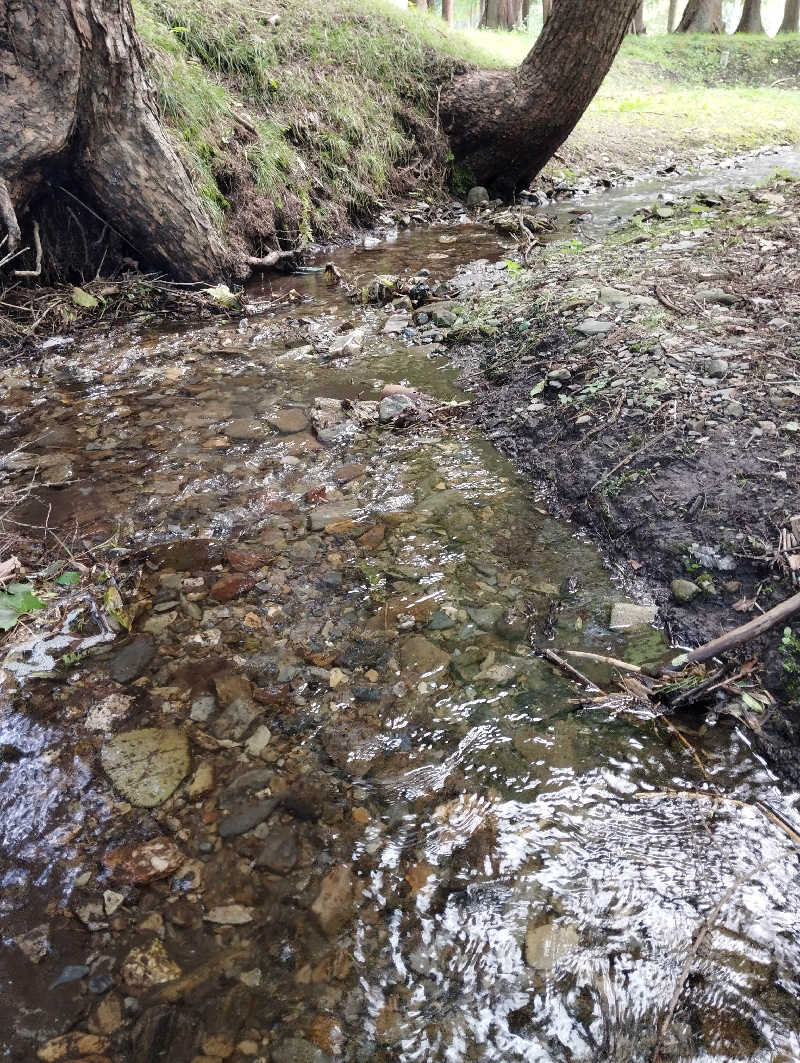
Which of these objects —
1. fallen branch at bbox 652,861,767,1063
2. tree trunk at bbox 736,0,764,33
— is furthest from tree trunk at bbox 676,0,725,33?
fallen branch at bbox 652,861,767,1063

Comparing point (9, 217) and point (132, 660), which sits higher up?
point (9, 217)

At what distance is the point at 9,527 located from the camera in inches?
112

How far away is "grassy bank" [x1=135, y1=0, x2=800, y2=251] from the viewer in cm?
594

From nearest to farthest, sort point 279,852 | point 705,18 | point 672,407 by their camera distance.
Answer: point 279,852 < point 672,407 < point 705,18

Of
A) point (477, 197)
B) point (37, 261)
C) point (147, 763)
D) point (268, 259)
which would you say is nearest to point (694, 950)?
point (147, 763)

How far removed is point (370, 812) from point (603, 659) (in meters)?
0.86

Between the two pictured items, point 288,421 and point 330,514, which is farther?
point 288,421

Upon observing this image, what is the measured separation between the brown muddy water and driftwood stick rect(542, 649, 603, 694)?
0.11ft

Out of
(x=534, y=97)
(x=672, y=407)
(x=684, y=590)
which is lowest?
(x=684, y=590)

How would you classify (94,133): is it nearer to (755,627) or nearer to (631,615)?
(631,615)

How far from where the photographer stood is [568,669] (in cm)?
205

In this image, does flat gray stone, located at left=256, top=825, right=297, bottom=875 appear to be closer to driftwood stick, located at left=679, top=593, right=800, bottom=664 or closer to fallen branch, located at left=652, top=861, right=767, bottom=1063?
fallen branch, located at left=652, top=861, right=767, bottom=1063

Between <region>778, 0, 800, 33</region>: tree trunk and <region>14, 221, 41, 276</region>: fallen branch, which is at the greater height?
<region>778, 0, 800, 33</region>: tree trunk

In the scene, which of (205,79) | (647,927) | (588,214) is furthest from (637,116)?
(647,927)
